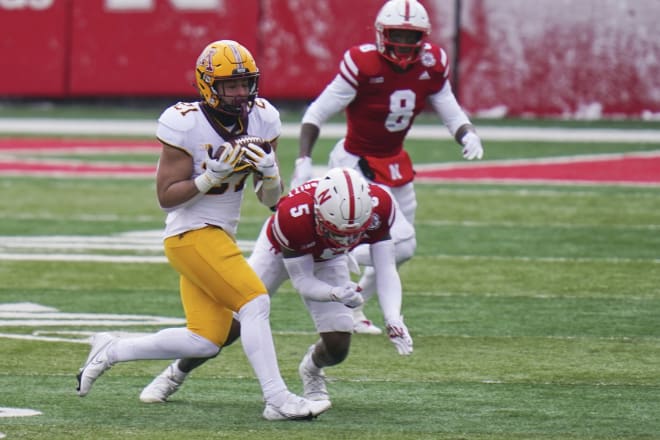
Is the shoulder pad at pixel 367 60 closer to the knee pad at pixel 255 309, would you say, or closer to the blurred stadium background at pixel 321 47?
the knee pad at pixel 255 309

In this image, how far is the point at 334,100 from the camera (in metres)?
8.31

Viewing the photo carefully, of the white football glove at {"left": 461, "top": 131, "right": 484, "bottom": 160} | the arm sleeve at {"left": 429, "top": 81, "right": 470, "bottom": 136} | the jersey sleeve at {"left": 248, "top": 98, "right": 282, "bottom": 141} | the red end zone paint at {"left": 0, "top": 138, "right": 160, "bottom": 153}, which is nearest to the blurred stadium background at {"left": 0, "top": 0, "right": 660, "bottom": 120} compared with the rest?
the red end zone paint at {"left": 0, "top": 138, "right": 160, "bottom": 153}

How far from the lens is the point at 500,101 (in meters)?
21.8

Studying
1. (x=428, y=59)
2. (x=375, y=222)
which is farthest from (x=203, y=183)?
(x=428, y=59)

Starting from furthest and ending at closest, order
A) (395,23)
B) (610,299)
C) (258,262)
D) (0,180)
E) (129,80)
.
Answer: (129,80) < (0,180) < (610,299) < (395,23) < (258,262)

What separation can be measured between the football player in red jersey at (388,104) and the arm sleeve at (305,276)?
1.98 m

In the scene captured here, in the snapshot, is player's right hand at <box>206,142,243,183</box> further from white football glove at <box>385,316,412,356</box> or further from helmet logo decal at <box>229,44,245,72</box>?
white football glove at <box>385,316,412,356</box>

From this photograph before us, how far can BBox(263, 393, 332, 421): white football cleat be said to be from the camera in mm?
5758

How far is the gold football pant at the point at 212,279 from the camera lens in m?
5.83

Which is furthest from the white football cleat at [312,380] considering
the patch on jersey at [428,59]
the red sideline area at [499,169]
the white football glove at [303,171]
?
the red sideline area at [499,169]

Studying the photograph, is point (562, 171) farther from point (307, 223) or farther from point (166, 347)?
point (166, 347)

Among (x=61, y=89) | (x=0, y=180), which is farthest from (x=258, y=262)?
(x=61, y=89)

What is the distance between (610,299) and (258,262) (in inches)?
125

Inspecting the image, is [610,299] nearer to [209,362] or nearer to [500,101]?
[209,362]
